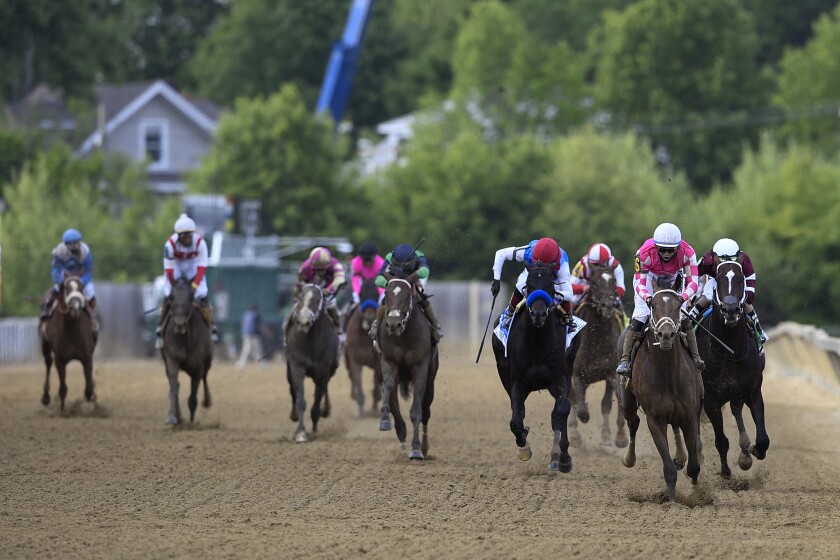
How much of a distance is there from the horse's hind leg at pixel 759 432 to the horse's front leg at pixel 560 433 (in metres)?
1.74

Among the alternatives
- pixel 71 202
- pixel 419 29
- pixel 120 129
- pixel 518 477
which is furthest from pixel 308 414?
pixel 419 29

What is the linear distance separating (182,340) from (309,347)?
2000 mm

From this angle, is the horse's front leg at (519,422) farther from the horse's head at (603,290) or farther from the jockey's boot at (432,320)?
the horse's head at (603,290)

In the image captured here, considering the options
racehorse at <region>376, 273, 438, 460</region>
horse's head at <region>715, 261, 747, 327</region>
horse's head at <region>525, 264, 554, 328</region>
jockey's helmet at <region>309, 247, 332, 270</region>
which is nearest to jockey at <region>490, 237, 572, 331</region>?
horse's head at <region>525, 264, 554, 328</region>

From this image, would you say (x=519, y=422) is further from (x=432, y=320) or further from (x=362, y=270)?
(x=362, y=270)

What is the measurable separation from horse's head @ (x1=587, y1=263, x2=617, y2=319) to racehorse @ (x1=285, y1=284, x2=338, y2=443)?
3.13m

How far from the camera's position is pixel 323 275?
1808cm

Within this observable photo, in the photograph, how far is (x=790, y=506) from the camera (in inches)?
492

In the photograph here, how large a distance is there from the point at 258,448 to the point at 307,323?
151 cm

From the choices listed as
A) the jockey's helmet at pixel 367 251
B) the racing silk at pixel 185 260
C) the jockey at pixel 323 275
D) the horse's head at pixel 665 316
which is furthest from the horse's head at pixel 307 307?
the horse's head at pixel 665 316

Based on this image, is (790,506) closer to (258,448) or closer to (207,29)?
(258,448)

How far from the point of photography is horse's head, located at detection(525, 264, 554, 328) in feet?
44.9

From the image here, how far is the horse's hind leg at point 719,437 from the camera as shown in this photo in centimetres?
1406

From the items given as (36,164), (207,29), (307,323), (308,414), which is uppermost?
(207,29)
